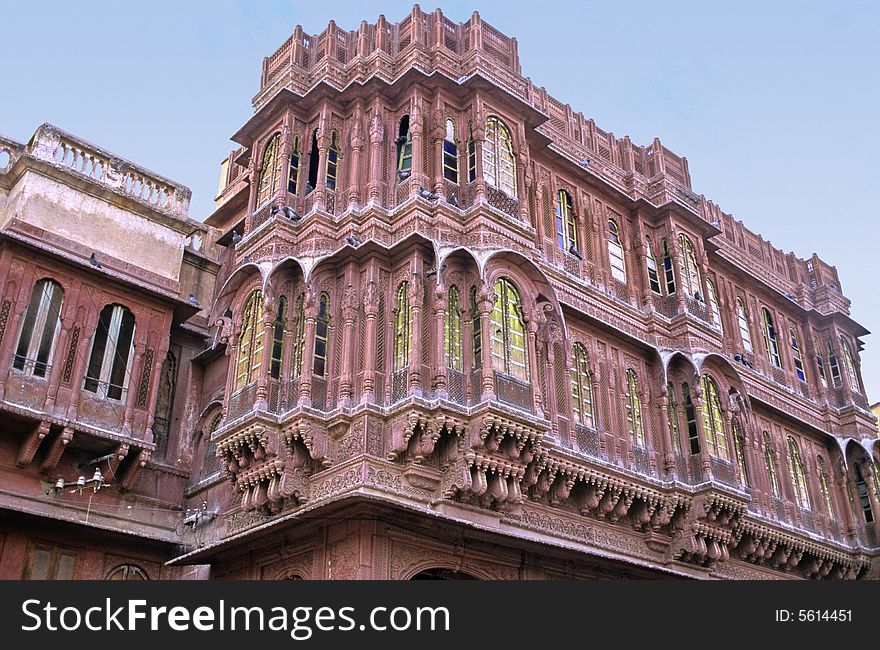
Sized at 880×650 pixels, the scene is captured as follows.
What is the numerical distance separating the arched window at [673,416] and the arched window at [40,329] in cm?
1304

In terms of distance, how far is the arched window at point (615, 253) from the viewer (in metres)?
22.3

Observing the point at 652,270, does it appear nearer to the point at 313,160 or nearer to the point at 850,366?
the point at 313,160

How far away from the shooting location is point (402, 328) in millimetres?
17031

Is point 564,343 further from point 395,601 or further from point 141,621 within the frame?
point 141,621

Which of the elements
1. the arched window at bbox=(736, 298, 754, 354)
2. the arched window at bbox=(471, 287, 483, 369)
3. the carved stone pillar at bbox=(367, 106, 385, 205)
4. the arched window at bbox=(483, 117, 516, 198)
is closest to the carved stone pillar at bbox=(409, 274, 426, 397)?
the arched window at bbox=(471, 287, 483, 369)

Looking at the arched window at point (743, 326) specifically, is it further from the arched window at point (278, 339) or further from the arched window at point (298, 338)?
the arched window at point (278, 339)

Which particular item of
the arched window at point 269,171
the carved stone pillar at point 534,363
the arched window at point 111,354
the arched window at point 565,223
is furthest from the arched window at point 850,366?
the arched window at point 111,354

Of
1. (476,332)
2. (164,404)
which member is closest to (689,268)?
(476,332)

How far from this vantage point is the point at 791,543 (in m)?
23.1

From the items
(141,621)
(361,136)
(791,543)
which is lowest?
(141,621)

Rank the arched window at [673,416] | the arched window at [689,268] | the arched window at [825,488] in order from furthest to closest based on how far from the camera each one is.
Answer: the arched window at [825,488], the arched window at [689,268], the arched window at [673,416]

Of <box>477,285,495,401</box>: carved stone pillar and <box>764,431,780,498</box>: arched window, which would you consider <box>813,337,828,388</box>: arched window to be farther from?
<box>477,285,495,401</box>: carved stone pillar

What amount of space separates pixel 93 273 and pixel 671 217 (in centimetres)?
1384

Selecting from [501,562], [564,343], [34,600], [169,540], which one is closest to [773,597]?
[501,562]
